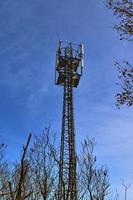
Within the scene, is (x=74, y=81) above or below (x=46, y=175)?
above

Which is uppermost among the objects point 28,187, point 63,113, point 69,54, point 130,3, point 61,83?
point 69,54

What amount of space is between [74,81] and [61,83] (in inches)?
51.2

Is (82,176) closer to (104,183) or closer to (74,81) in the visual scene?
(104,183)

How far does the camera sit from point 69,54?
39688mm

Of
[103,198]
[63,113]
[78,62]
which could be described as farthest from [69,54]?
[103,198]

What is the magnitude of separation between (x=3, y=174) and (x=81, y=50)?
14.3m

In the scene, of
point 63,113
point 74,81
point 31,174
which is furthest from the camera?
point 74,81

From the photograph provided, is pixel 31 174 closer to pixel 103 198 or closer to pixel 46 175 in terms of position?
pixel 46 175

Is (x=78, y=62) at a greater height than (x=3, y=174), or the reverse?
(x=78, y=62)

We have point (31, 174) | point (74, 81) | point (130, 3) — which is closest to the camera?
point (130, 3)

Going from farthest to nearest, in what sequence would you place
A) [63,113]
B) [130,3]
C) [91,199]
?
1. [63,113]
2. [91,199]
3. [130,3]

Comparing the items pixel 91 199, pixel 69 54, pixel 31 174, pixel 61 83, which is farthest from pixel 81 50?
pixel 91 199

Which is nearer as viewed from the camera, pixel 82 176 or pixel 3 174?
pixel 82 176

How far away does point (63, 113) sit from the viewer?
120 feet
